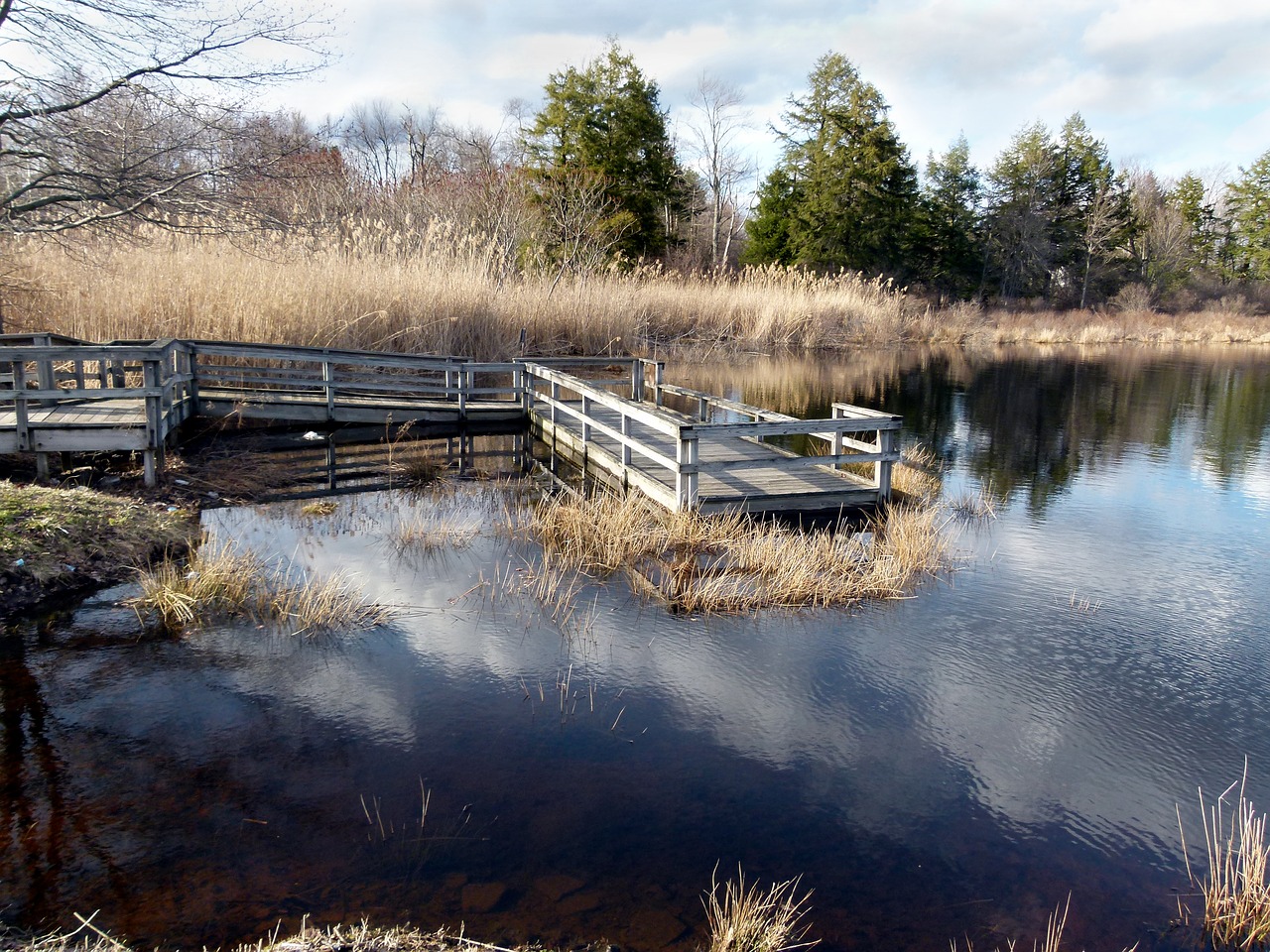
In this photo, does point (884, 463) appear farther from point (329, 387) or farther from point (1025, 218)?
point (1025, 218)

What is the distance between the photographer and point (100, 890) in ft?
10.5

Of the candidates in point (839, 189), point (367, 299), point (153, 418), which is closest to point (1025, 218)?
point (839, 189)

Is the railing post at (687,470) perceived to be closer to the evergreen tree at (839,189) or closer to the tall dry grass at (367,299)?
the tall dry grass at (367,299)

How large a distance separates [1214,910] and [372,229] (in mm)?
18058

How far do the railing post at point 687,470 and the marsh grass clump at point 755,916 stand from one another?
4.22 meters

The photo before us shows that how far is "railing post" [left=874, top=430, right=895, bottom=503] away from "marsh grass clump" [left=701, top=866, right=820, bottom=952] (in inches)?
210

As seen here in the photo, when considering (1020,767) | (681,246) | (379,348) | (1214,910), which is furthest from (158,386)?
(681,246)

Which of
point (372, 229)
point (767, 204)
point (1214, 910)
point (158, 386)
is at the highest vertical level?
point (767, 204)

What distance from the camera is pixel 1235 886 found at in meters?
3.36

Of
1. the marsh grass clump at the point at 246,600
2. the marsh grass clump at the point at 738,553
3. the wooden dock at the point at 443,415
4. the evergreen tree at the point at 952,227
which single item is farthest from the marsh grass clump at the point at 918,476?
the evergreen tree at the point at 952,227

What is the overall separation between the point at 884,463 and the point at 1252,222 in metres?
52.3

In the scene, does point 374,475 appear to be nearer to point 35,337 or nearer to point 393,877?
point 35,337

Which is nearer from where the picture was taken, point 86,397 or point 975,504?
point 86,397

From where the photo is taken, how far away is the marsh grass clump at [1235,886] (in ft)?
10.4
